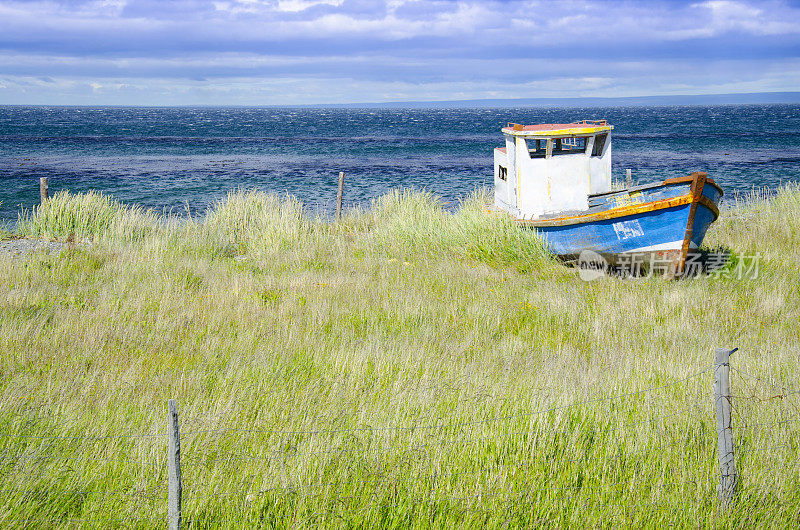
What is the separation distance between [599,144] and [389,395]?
25.5ft

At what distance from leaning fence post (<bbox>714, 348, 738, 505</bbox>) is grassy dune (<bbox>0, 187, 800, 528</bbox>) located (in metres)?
0.11

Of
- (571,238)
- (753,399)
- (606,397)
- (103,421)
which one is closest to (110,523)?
(103,421)

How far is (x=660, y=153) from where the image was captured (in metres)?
42.1

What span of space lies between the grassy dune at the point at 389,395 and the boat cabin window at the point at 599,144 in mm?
2634

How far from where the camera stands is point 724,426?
3586 mm

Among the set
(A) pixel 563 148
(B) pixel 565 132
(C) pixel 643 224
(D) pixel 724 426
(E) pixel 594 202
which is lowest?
(D) pixel 724 426

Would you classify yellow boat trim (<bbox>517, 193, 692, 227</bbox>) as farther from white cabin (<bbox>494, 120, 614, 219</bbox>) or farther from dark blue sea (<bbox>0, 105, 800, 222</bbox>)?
dark blue sea (<bbox>0, 105, 800, 222</bbox>)

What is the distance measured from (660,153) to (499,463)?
42.7 meters

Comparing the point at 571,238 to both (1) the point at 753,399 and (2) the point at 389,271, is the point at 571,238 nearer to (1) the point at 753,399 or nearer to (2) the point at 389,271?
(2) the point at 389,271

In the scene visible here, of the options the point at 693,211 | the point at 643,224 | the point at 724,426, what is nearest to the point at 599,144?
the point at 643,224

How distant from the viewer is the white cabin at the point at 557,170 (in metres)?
10.9

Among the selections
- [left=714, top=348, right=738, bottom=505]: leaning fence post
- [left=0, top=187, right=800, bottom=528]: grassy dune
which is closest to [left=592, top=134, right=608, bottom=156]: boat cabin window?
[left=0, top=187, right=800, bottom=528]: grassy dune

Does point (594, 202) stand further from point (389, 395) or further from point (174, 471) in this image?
point (174, 471)

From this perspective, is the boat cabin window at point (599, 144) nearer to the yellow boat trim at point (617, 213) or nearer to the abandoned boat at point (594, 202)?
the abandoned boat at point (594, 202)
